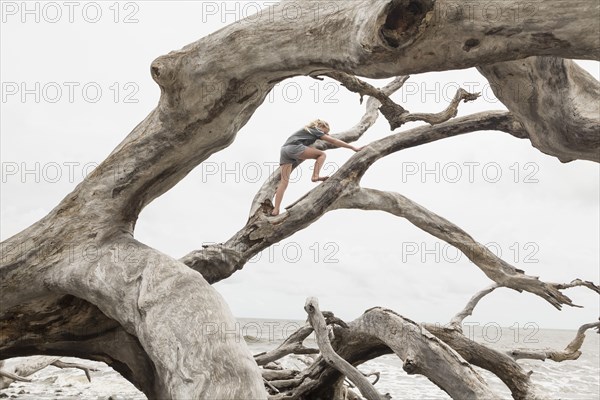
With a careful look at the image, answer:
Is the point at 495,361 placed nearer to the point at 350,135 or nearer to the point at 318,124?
the point at 318,124

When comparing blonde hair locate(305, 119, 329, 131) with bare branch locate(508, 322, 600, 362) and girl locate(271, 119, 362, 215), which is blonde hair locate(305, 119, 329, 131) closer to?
girl locate(271, 119, 362, 215)

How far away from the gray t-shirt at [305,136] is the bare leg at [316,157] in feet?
0.26

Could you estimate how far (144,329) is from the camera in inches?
119

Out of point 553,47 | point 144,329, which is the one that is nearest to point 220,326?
point 144,329

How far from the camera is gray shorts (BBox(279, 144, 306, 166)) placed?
557 cm

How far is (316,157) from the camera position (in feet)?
18.5

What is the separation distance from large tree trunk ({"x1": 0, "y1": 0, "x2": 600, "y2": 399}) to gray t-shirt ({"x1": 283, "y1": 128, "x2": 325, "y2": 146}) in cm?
187

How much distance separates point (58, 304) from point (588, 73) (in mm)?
3410

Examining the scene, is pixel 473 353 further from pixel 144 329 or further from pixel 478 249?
pixel 144 329

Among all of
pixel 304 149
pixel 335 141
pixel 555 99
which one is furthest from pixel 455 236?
pixel 555 99

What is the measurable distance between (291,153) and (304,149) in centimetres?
13

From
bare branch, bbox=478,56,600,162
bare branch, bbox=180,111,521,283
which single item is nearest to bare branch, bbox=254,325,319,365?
bare branch, bbox=180,111,521,283

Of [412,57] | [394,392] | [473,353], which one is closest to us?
[412,57]

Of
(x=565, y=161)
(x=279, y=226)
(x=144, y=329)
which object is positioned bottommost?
(x=144, y=329)
